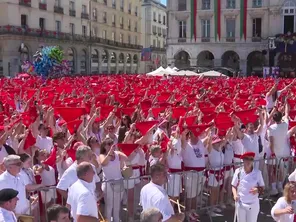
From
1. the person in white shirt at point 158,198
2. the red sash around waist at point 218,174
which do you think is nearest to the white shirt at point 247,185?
the red sash around waist at point 218,174

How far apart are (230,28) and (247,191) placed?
4337cm

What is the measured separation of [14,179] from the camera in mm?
5949

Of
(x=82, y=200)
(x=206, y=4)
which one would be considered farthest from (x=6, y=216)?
(x=206, y=4)

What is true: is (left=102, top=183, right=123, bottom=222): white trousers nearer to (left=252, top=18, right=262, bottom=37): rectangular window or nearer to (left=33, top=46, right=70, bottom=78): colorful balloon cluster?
(left=33, top=46, right=70, bottom=78): colorful balloon cluster

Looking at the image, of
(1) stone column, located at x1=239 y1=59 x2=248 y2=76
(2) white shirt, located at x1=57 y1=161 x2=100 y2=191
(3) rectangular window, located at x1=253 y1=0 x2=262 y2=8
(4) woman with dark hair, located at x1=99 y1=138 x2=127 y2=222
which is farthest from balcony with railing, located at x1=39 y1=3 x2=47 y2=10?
(2) white shirt, located at x1=57 y1=161 x2=100 y2=191

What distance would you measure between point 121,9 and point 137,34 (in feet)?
23.1

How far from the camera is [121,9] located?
6938 centimetres

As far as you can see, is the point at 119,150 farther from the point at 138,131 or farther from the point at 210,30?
the point at 210,30

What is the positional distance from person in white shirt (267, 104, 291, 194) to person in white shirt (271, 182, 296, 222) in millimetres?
3663

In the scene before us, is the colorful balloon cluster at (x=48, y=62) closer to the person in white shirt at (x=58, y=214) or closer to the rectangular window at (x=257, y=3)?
the rectangular window at (x=257, y=3)

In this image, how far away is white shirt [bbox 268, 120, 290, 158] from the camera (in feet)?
31.5

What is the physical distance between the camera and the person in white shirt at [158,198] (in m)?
5.40

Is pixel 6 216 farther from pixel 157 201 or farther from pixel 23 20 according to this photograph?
pixel 23 20

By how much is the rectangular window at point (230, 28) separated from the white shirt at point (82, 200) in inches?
1769
